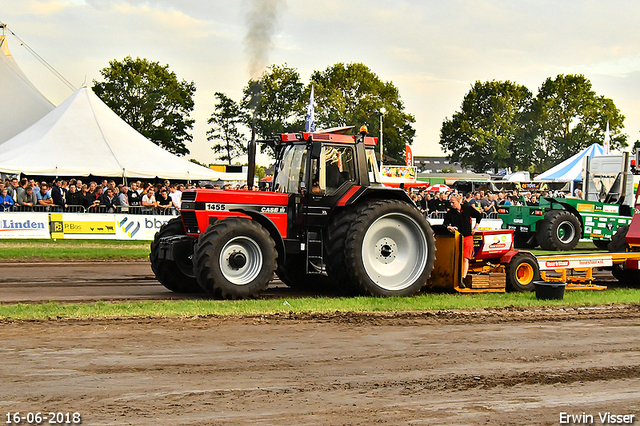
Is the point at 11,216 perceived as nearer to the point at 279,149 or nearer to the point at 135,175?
the point at 135,175

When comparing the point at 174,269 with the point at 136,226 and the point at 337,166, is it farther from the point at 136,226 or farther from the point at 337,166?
the point at 136,226

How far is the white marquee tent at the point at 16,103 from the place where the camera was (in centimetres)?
3139

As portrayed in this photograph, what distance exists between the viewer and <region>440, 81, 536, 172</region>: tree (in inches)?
3287

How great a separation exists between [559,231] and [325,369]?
16.9 meters

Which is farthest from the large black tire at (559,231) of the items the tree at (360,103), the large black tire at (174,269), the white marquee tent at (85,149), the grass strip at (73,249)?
the tree at (360,103)

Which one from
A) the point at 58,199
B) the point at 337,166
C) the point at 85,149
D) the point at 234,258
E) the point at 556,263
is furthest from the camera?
the point at 85,149

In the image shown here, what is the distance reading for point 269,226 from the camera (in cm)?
1062

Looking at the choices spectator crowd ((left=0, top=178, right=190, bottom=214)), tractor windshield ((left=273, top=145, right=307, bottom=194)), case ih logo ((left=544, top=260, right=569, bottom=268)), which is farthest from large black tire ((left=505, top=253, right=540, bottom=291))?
spectator crowd ((left=0, top=178, right=190, bottom=214))

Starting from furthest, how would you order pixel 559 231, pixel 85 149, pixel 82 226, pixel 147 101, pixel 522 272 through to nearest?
pixel 147 101 < pixel 85 149 < pixel 559 231 < pixel 82 226 < pixel 522 272

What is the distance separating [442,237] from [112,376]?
22.7ft

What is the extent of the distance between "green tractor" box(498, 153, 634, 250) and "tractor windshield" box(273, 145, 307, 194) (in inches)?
502

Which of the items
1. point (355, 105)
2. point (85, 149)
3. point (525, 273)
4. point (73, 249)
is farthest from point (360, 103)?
point (525, 273)

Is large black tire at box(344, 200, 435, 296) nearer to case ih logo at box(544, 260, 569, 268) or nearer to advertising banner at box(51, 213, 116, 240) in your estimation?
case ih logo at box(544, 260, 569, 268)

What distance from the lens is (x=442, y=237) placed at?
11805mm
